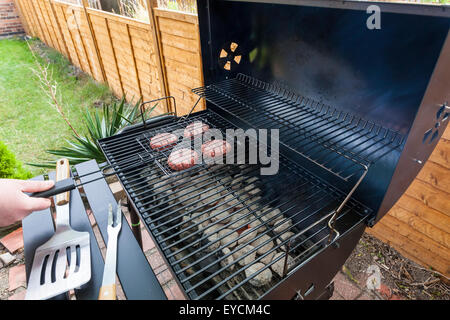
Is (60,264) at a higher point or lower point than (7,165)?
higher

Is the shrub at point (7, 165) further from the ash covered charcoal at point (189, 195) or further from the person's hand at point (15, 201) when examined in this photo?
the ash covered charcoal at point (189, 195)

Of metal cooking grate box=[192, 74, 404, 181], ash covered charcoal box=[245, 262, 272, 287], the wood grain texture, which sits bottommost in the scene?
the wood grain texture

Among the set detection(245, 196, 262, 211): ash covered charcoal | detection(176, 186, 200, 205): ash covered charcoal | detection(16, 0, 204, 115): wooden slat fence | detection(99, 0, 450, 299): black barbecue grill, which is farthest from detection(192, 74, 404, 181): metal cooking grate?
detection(16, 0, 204, 115): wooden slat fence

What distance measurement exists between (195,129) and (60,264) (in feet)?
2.88

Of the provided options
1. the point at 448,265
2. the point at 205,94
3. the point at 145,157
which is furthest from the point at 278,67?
the point at 448,265

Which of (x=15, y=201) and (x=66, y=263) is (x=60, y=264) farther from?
(x=15, y=201)

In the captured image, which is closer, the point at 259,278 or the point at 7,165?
the point at 259,278

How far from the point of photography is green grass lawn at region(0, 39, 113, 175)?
351 centimetres

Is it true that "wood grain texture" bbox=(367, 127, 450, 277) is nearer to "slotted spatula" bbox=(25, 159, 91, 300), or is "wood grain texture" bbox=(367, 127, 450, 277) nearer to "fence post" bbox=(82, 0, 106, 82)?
"slotted spatula" bbox=(25, 159, 91, 300)

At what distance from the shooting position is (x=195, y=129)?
149 cm

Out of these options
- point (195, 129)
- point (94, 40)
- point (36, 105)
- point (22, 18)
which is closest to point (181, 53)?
point (195, 129)

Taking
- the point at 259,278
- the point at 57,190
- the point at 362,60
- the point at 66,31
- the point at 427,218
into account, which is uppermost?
the point at 362,60

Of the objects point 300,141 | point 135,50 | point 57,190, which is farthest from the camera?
point 135,50
